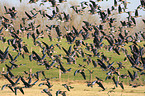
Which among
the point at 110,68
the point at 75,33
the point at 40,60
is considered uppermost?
the point at 75,33

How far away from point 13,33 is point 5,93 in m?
6.57

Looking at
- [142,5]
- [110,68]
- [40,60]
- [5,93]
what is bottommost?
[5,93]

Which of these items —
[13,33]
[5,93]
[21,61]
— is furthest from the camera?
[21,61]

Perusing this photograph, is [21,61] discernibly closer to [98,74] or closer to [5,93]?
[98,74]

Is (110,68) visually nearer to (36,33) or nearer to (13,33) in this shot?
(36,33)

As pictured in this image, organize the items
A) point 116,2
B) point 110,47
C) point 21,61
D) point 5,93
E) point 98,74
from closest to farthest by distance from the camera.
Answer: point 116,2, point 110,47, point 5,93, point 98,74, point 21,61

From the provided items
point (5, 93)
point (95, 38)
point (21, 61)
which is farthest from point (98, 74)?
point (95, 38)

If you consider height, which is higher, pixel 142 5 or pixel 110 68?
pixel 142 5

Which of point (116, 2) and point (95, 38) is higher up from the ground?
point (116, 2)

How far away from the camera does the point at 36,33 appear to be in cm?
1688

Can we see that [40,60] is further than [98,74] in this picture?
No

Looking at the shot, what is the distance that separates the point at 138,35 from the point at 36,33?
21.7ft

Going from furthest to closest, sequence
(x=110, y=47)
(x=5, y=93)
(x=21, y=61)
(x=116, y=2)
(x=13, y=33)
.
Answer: (x=21, y=61)
(x=5, y=93)
(x=13, y=33)
(x=110, y=47)
(x=116, y=2)

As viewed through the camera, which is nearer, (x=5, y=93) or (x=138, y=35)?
(x=138, y=35)
